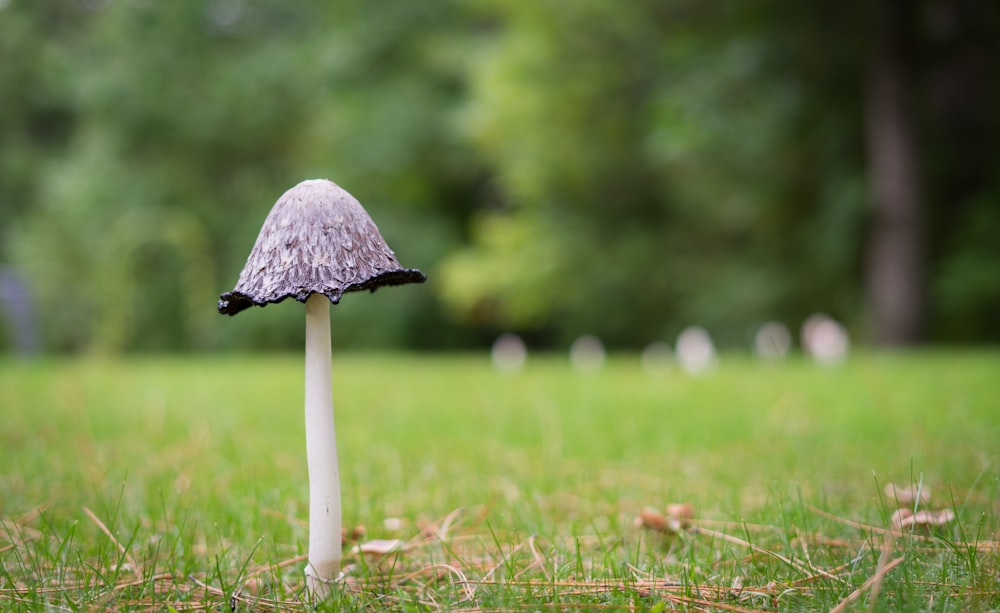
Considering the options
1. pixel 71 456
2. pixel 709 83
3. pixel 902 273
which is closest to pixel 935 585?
pixel 71 456

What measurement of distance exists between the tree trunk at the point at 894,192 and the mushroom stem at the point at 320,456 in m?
9.59

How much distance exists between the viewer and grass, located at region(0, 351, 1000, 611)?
1503 millimetres

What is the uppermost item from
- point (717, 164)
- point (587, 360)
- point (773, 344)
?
point (717, 164)

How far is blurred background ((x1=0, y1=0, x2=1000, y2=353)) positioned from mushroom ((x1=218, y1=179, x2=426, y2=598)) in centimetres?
954

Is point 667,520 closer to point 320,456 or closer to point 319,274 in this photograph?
point 320,456

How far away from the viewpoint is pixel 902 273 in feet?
31.8

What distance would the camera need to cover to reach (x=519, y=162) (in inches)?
627

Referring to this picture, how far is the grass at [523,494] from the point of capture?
150cm

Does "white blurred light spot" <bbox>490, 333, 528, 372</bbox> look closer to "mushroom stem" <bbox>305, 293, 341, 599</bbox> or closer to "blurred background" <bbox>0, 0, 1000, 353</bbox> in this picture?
"blurred background" <bbox>0, 0, 1000, 353</bbox>

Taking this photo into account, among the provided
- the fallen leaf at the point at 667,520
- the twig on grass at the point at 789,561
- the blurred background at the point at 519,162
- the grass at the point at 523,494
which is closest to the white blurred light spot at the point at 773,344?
the blurred background at the point at 519,162

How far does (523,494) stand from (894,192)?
8621 mm

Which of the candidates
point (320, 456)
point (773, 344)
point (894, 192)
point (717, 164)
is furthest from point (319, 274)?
point (717, 164)

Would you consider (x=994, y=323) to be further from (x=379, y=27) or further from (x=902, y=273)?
(x=379, y=27)

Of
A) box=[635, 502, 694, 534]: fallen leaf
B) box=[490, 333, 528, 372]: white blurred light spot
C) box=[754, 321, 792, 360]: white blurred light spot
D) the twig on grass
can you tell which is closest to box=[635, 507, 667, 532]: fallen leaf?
box=[635, 502, 694, 534]: fallen leaf
